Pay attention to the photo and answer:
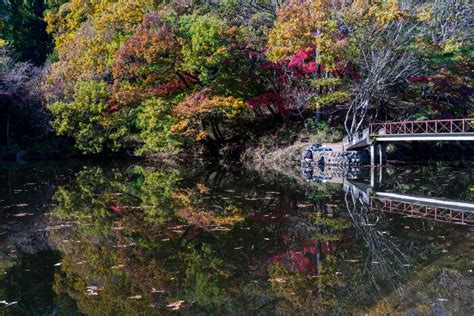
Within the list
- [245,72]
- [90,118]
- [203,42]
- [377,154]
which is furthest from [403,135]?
[90,118]

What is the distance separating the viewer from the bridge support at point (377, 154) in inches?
877

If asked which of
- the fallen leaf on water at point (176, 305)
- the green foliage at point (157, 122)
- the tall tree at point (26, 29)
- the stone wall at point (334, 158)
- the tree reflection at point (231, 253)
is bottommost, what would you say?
the fallen leaf on water at point (176, 305)

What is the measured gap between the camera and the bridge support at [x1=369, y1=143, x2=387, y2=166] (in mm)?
22288

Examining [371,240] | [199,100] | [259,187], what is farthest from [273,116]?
[371,240]

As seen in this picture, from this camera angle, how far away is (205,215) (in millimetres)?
11406

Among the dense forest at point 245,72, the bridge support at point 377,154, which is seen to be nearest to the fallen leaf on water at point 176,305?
the bridge support at point 377,154

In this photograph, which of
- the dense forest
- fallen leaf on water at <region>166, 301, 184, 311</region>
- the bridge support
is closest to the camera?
fallen leaf on water at <region>166, 301, 184, 311</region>

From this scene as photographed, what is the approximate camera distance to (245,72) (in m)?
26.1

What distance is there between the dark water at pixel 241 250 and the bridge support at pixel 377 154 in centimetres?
625

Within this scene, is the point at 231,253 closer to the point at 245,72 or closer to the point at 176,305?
the point at 176,305

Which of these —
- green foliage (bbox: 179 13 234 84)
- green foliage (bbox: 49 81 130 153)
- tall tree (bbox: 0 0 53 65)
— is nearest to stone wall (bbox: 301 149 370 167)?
green foliage (bbox: 179 13 234 84)

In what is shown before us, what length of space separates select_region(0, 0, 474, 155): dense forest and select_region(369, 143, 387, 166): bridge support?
1.69 m

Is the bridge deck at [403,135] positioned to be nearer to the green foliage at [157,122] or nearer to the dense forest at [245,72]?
the dense forest at [245,72]

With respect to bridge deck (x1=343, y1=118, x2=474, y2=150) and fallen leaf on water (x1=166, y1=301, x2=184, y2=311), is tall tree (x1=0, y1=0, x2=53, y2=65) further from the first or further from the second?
fallen leaf on water (x1=166, y1=301, x2=184, y2=311)
